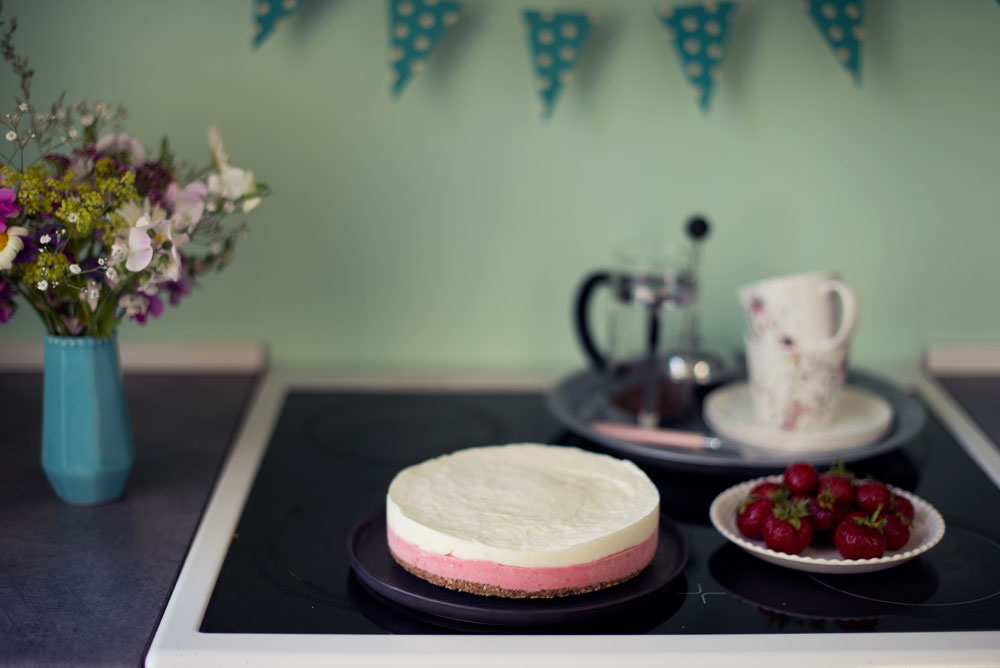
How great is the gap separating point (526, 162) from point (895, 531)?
807mm

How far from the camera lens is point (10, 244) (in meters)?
1.04

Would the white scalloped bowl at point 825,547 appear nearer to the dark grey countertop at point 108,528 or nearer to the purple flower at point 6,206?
the dark grey countertop at point 108,528

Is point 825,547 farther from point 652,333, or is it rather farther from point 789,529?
point 652,333

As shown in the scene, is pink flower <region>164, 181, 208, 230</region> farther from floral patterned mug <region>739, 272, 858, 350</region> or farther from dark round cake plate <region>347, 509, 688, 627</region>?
floral patterned mug <region>739, 272, 858, 350</region>

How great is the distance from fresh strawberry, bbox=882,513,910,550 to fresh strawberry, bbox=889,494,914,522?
2 centimetres

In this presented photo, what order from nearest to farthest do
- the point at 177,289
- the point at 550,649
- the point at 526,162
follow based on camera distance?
1. the point at 550,649
2. the point at 177,289
3. the point at 526,162

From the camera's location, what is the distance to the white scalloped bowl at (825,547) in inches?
40.8

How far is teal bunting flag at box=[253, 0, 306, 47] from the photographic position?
1486 mm

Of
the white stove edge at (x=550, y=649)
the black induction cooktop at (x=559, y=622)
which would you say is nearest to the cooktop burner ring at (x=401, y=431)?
the black induction cooktop at (x=559, y=622)

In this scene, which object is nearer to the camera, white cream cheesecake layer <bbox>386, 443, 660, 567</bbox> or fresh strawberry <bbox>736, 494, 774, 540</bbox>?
white cream cheesecake layer <bbox>386, 443, 660, 567</bbox>

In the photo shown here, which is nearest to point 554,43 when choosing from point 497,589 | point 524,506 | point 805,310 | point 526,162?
point 526,162

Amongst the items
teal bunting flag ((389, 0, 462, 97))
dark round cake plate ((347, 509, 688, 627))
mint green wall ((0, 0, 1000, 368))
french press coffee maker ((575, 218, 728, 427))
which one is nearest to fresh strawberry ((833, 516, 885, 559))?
dark round cake plate ((347, 509, 688, 627))

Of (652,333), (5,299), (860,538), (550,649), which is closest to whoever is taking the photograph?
(550,649)

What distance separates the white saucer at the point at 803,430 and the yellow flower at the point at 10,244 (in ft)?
2.87
